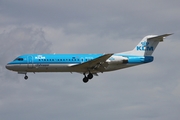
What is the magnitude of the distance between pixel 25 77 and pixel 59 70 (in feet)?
14.7

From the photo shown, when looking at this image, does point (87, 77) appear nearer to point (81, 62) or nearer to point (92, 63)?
point (81, 62)

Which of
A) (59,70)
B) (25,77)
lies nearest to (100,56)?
(59,70)

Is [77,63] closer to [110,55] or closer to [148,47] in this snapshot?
[110,55]

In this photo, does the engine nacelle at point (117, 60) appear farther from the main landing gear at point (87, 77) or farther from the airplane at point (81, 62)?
the main landing gear at point (87, 77)

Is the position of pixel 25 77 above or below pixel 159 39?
below

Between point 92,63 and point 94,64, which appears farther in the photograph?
point 94,64

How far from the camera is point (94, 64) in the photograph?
2485 inches

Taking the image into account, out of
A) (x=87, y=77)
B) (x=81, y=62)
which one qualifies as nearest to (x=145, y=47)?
(x=87, y=77)

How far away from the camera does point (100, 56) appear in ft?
200

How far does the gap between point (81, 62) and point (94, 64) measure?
2004mm

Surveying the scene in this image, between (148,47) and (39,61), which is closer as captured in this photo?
(39,61)

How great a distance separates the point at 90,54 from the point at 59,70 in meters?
5.14

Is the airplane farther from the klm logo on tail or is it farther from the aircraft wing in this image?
the klm logo on tail

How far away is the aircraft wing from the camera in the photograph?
6162cm
